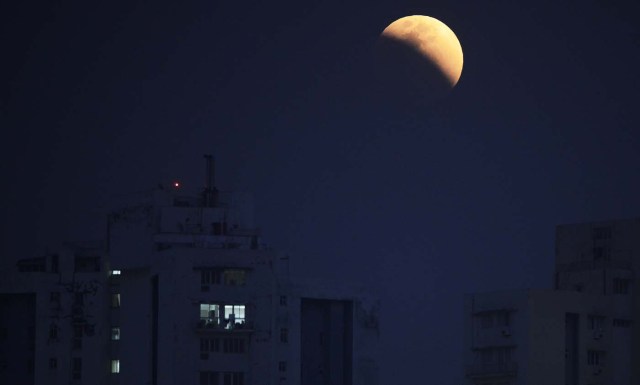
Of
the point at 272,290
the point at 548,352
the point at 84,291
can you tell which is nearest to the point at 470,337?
the point at 548,352

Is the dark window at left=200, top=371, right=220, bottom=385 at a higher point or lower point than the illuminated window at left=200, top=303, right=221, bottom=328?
lower

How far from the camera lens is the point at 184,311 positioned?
163500 mm

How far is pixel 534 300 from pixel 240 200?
87.5 feet

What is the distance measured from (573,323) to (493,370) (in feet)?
26.4

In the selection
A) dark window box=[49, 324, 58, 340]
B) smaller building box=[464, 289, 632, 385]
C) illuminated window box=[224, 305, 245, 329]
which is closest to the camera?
illuminated window box=[224, 305, 245, 329]

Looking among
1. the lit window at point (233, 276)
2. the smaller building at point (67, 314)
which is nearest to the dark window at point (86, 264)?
the smaller building at point (67, 314)

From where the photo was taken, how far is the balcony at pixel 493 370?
169 metres

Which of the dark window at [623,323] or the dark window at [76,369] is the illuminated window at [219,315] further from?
the dark window at [623,323]

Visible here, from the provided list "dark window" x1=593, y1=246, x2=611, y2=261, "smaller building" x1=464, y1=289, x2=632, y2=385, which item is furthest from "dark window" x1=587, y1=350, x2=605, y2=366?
"dark window" x1=593, y1=246, x2=611, y2=261

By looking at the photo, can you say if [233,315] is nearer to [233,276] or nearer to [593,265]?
[233,276]

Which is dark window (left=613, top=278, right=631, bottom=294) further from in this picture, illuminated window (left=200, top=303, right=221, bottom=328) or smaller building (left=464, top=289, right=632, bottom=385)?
illuminated window (left=200, top=303, right=221, bottom=328)

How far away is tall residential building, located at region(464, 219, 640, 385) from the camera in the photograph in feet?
552

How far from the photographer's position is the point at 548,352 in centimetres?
16938

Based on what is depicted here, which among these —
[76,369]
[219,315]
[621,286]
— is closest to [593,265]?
[621,286]
